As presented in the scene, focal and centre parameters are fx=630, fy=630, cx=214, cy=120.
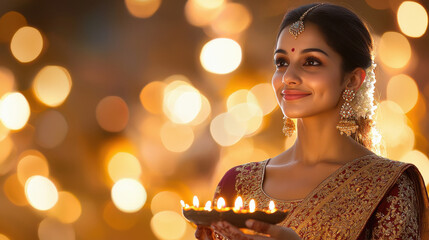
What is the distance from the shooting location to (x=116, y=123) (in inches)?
187

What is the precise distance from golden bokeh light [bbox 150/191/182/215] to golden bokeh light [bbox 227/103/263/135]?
2.19 ft

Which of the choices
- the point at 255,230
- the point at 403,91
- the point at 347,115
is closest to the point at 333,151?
the point at 347,115

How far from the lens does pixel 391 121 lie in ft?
14.3

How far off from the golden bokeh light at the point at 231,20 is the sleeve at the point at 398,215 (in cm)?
267

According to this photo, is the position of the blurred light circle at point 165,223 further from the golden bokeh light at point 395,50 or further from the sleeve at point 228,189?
the sleeve at point 228,189

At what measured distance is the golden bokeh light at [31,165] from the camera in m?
4.64

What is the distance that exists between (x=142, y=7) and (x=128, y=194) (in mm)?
1434

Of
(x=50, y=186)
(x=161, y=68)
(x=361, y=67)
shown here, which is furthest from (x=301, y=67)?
(x=50, y=186)

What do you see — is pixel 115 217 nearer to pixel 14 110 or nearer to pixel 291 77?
pixel 14 110

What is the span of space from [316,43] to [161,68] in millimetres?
2688

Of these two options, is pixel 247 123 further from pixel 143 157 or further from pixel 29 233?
pixel 29 233

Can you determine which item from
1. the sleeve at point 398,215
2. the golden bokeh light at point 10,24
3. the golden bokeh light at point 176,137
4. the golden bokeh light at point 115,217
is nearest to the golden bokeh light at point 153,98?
the golden bokeh light at point 176,137

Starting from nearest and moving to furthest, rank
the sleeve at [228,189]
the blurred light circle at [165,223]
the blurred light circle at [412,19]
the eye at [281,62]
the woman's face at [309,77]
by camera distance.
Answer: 1. the woman's face at [309,77]
2. the eye at [281,62]
3. the sleeve at [228,189]
4. the blurred light circle at [412,19]
5. the blurred light circle at [165,223]

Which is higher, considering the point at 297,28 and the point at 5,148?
the point at 5,148
